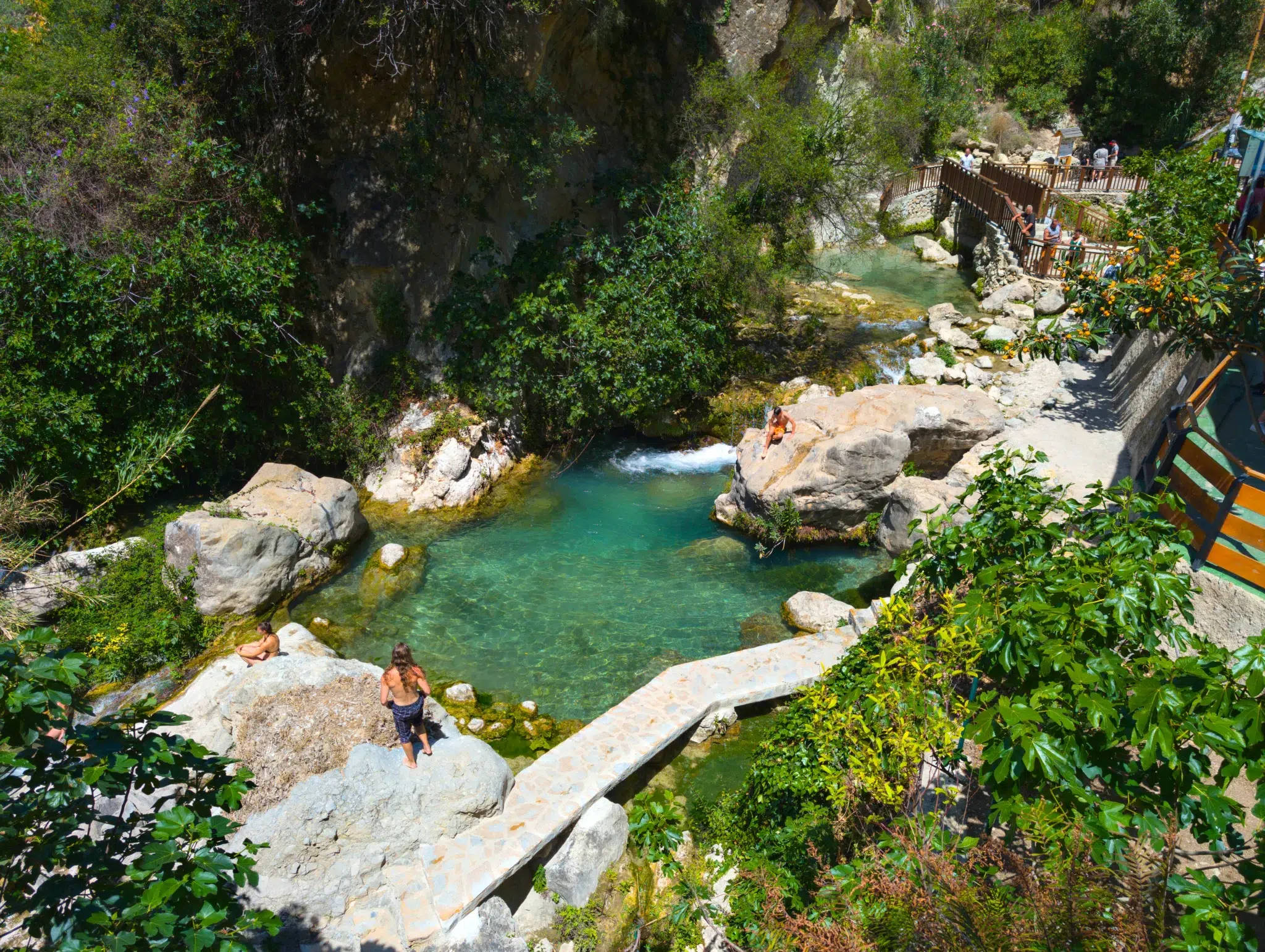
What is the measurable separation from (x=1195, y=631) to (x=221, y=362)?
1439cm

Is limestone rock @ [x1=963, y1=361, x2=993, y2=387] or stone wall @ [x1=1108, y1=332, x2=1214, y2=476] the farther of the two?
limestone rock @ [x1=963, y1=361, x2=993, y2=387]

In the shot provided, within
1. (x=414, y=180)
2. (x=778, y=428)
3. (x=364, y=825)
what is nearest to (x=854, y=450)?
(x=778, y=428)

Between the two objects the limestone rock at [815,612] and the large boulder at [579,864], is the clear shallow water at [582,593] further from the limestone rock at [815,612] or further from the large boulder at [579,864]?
the large boulder at [579,864]

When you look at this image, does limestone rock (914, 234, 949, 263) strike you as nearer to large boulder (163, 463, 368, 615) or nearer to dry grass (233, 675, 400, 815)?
large boulder (163, 463, 368, 615)

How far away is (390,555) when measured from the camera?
41.7ft

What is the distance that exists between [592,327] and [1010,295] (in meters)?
11.7

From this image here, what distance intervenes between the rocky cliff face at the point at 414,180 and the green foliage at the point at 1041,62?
2126 cm

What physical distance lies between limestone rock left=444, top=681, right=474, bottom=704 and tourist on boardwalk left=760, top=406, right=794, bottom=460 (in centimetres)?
648

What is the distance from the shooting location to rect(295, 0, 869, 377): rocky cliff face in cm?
1460

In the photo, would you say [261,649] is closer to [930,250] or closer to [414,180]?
[414,180]

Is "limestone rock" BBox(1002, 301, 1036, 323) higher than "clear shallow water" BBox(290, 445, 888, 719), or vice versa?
"limestone rock" BBox(1002, 301, 1036, 323)

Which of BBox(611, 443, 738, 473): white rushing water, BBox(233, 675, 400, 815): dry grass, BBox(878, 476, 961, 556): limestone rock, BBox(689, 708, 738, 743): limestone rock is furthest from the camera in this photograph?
BBox(611, 443, 738, 473): white rushing water

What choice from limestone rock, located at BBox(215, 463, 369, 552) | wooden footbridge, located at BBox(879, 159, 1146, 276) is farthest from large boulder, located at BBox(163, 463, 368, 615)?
wooden footbridge, located at BBox(879, 159, 1146, 276)

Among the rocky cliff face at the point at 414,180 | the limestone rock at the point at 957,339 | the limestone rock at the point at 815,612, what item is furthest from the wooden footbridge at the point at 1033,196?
the limestone rock at the point at 815,612
